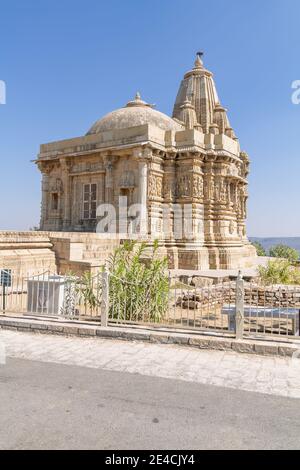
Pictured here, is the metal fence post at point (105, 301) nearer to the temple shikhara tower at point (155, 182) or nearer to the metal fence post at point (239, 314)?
the metal fence post at point (239, 314)

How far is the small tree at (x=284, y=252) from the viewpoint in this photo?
79.4 feet

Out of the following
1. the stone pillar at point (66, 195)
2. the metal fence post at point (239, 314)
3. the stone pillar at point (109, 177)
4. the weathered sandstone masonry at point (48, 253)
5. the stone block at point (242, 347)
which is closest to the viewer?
the stone block at point (242, 347)

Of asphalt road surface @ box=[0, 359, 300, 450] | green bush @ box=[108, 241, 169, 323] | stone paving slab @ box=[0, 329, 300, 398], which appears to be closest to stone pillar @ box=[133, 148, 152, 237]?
green bush @ box=[108, 241, 169, 323]

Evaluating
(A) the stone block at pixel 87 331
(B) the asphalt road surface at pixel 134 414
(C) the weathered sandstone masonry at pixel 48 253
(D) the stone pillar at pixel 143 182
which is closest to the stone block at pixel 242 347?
(B) the asphalt road surface at pixel 134 414

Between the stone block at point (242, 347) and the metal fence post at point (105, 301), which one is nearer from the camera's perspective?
the stone block at point (242, 347)

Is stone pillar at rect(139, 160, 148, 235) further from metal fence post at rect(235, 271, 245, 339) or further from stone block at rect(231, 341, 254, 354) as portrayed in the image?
stone block at rect(231, 341, 254, 354)

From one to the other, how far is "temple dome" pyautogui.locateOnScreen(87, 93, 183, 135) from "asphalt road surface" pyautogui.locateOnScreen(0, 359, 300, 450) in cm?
1712

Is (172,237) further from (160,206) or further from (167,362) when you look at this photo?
(167,362)

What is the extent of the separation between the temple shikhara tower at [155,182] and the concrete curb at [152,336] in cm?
954

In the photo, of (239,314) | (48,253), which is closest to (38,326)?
(239,314)

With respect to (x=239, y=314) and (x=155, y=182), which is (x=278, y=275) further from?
(x=239, y=314)

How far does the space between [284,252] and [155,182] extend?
13.8 m
